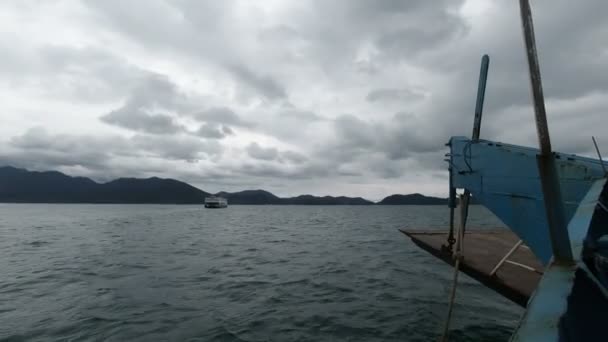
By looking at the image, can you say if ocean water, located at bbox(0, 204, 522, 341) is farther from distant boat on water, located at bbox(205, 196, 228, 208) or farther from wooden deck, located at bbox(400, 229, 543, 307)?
distant boat on water, located at bbox(205, 196, 228, 208)

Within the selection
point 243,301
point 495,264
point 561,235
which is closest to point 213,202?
point 243,301

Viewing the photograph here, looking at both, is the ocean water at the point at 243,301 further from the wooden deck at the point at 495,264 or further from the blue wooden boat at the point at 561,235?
the blue wooden boat at the point at 561,235

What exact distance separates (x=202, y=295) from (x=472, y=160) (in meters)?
9.99

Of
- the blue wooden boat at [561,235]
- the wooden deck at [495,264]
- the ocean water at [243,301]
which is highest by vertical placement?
the blue wooden boat at [561,235]

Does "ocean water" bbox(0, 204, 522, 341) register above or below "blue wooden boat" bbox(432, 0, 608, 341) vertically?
below

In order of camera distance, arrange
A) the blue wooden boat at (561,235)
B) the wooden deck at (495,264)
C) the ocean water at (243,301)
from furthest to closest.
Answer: the ocean water at (243,301), the wooden deck at (495,264), the blue wooden boat at (561,235)

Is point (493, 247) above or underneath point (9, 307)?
above

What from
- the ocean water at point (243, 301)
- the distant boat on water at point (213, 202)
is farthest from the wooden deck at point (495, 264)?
the distant boat on water at point (213, 202)

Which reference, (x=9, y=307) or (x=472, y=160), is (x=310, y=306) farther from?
(x=9, y=307)

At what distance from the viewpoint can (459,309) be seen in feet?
31.8

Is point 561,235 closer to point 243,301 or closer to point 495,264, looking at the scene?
point 495,264

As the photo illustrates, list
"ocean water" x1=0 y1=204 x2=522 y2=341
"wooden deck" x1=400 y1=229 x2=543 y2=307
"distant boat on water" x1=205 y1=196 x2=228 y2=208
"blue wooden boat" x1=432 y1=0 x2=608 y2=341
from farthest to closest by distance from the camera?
"distant boat on water" x1=205 y1=196 x2=228 y2=208, "ocean water" x1=0 y1=204 x2=522 y2=341, "wooden deck" x1=400 y1=229 x2=543 y2=307, "blue wooden boat" x1=432 y1=0 x2=608 y2=341

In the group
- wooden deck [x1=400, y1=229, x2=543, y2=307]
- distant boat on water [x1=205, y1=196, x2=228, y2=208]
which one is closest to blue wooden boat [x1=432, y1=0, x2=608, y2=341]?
wooden deck [x1=400, y1=229, x2=543, y2=307]

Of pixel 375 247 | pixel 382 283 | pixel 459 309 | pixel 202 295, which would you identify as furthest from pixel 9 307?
pixel 375 247
